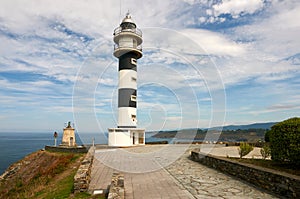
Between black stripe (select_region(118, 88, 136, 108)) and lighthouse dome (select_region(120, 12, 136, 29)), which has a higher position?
lighthouse dome (select_region(120, 12, 136, 29))

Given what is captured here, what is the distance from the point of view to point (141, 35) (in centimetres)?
2186

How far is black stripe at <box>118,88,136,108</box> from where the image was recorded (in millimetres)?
20078

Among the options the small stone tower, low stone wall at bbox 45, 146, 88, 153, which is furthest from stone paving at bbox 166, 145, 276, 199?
the small stone tower

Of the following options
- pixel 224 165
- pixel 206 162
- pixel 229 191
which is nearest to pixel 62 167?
pixel 206 162

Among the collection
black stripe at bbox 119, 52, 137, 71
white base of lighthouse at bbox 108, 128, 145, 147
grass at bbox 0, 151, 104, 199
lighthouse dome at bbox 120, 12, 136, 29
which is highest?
lighthouse dome at bbox 120, 12, 136, 29

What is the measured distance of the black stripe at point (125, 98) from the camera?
20.1 metres

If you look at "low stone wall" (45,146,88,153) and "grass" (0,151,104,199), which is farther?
"low stone wall" (45,146,88,153)

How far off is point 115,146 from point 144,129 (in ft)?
11.1

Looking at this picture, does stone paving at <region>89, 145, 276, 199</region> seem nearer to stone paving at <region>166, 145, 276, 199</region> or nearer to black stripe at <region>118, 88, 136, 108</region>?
stone paving at <region>166, 145, 276, 199</region>

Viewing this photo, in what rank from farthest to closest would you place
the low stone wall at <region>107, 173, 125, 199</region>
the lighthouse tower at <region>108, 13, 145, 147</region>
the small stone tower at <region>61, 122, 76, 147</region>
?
1. the small stone tower at <region>61, 122, 76, 147</region>
2. the lighthouse tower at <region>108, 13, 145, 147</region>
3. the low stone wall at <region>107, 173, 125, 199</region>

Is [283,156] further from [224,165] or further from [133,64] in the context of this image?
[133,64]

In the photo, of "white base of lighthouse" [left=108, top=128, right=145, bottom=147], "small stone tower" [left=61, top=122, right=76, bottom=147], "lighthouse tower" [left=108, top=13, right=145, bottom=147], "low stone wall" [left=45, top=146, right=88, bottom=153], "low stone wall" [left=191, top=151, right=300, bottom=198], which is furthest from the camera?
"small stone tower" [left=61, top=122, right=76, bottom=147]

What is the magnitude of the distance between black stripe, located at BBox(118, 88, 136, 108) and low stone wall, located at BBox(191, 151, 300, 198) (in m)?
12.4

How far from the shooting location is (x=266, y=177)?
5.84 metres
